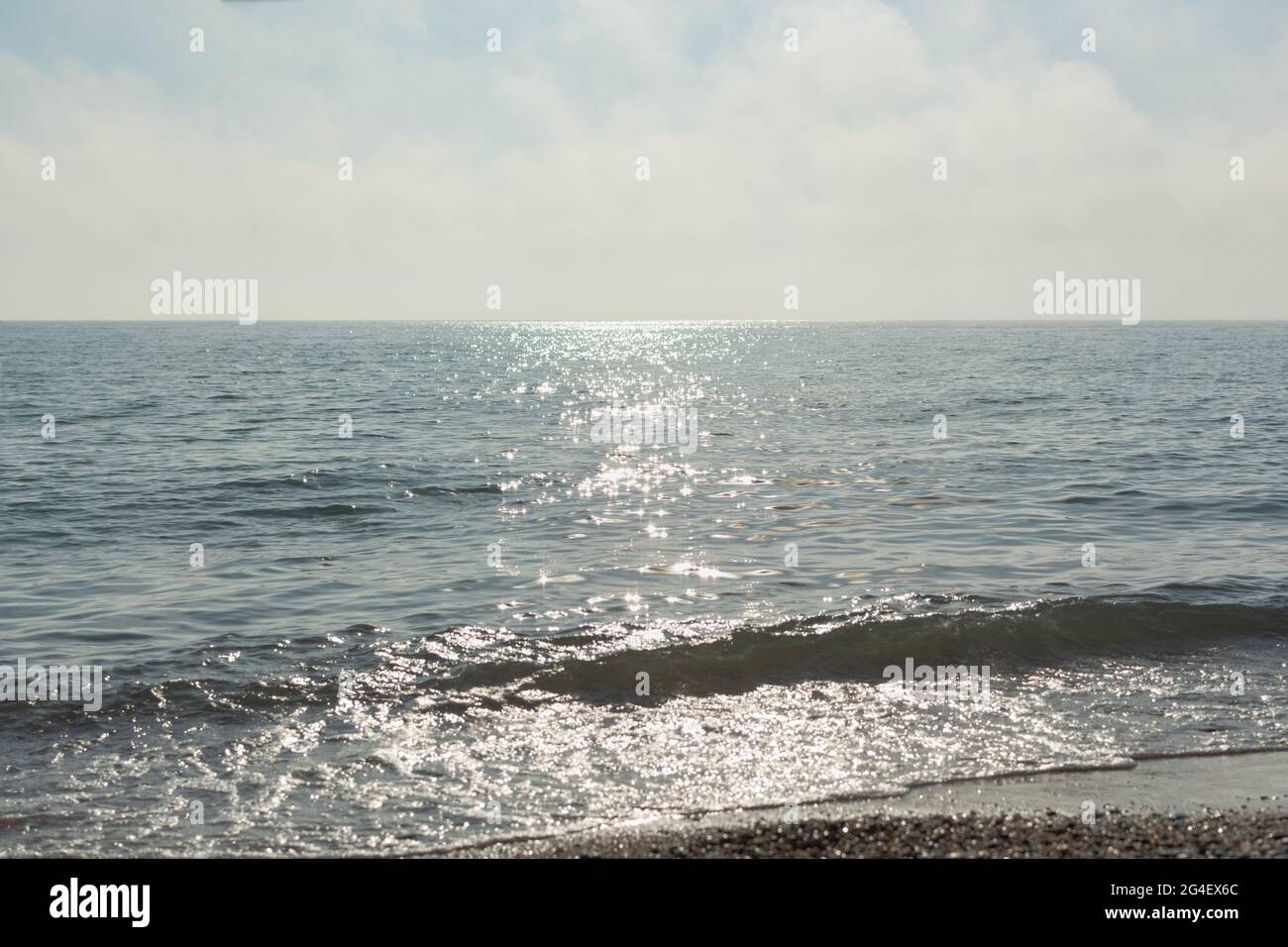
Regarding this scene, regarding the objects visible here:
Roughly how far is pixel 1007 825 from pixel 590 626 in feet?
23.0

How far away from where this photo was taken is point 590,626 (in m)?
13.4

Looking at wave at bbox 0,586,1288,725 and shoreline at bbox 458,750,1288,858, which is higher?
wave at bbox 0,586,1288,725

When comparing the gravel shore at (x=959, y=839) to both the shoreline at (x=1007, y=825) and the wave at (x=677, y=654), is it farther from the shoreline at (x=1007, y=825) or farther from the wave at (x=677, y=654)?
the wave at (x=677, y=654)

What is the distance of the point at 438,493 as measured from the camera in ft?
84.1

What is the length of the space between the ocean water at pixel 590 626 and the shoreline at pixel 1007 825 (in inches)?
15.4

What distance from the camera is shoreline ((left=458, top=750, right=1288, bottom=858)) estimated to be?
670 centimetres

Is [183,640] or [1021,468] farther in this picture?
[1021,468]

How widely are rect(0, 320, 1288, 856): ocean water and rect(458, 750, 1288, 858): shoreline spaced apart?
392 mm

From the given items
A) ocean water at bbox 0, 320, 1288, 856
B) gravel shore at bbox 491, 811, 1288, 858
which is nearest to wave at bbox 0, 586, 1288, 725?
ocean water at bbox 0, 320, 1288, 856

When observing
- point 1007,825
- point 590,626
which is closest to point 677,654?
point 590,626

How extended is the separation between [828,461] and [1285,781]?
2243cm

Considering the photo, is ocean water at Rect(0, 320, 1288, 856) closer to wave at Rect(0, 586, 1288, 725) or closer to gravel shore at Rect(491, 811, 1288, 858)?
wave at Rect(0, 586, 1288, 725)
